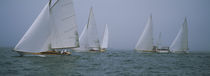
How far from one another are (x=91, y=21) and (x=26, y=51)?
105 feet

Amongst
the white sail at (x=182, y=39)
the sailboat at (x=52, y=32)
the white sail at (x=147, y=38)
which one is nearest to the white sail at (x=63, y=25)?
the sailboat at (x=52, y=32)

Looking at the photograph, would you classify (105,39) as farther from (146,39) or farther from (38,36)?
(38,36)

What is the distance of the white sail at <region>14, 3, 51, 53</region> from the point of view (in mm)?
31016

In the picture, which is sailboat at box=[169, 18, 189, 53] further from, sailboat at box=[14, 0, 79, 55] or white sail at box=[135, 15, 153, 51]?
sailboat at box=[14, 0, 79, 55]

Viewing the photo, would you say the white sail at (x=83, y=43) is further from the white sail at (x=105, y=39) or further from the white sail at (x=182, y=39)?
A: the white sail at (x=182, y=39)

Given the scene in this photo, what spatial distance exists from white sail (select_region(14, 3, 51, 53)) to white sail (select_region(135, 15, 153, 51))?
42.7 meters

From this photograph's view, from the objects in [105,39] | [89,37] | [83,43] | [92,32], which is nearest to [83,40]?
[83,43]

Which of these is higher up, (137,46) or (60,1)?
(60,1)

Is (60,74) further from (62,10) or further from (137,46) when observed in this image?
(137,46)

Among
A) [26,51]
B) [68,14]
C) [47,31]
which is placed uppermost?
[68,14]

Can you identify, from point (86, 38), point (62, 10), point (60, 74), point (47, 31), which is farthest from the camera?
point (86, 38)

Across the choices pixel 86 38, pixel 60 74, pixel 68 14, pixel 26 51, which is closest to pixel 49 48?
pixel 26 51

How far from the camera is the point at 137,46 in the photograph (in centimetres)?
7188

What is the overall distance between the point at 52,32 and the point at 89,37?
88.1 feet
